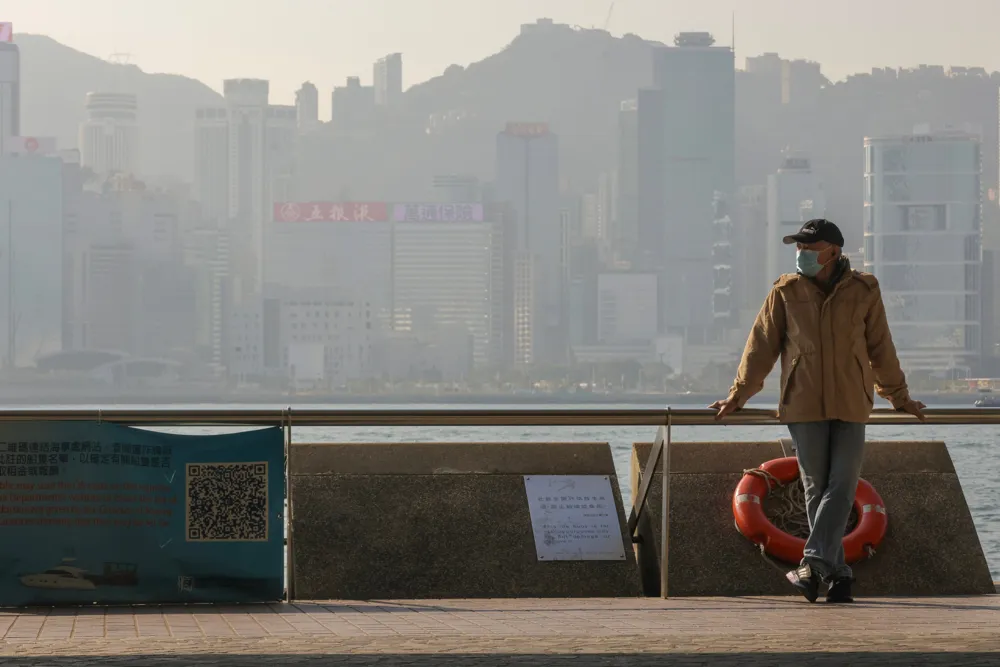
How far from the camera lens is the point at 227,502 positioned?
6.62 m

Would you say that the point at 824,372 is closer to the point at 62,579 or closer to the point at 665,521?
the point at 665,521

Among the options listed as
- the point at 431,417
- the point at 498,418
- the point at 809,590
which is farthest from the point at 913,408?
the point at 431,417

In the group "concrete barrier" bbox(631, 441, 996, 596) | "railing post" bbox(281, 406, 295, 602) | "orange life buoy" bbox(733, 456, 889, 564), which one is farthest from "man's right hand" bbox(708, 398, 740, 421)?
"railing post" bbox(281, 406, 295, 602)

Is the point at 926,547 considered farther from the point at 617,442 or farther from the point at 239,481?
the point at 617,442

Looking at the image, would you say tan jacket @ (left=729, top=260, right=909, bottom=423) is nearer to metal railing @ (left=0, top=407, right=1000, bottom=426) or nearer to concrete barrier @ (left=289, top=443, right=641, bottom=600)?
metal railing @ (left=0, top=407, right=1000, bottom=426)

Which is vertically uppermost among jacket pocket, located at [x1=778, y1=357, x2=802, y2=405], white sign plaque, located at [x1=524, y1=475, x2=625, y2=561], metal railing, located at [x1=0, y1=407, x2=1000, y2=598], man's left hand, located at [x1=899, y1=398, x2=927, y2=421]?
jacket pocket, located at [x1=778, y1=357, x2=802, y2=405]

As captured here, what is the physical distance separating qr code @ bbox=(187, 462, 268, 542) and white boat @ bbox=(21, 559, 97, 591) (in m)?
0.44

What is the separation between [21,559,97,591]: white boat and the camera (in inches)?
250

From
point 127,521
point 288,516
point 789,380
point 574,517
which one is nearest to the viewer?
point 127,521

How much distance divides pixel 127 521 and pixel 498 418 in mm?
1602

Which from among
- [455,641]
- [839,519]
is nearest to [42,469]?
[455,641]

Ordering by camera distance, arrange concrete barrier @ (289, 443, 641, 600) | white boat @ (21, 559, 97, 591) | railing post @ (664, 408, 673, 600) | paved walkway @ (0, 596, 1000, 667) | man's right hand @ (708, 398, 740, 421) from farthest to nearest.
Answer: railing post @ (664, 408, 673, 600) < concrete barrier @ (289, 443, 641, 600) < man's right hand @ (708, 398, 740, 421) < white boat @ (21, 559, 97, 591) < paved walkway @ (0, 596, 1000, 667)

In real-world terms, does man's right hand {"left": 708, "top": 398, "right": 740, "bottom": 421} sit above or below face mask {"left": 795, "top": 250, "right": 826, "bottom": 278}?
below

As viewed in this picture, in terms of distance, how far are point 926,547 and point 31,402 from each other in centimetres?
19633
